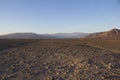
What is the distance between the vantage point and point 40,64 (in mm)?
15000

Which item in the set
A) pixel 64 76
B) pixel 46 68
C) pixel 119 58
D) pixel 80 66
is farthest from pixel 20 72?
pixel 119 58

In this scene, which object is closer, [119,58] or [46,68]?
[46,68]

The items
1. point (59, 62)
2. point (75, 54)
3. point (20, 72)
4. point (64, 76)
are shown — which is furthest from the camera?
point (75, 54)

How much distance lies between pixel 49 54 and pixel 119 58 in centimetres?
523

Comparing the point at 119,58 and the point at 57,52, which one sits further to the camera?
the point at 57,52

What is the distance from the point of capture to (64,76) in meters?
12.5

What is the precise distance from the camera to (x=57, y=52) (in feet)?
61.1

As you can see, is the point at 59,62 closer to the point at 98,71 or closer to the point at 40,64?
the point at 40,64

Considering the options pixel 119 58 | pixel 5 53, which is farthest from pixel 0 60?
Result: pixel 119 58

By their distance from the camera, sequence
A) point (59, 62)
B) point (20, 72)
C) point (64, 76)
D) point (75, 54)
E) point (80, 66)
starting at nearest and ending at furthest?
point (64, 76) → point (20, 72) → point (80, 66) → point (59, 62) → point (75, 54)

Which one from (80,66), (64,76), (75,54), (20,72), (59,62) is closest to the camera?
(64,76)

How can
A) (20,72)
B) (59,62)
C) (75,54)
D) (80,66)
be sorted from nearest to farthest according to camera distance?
1. (20,72)
2. (80,66)
3. (59,62)
4. (75,54)

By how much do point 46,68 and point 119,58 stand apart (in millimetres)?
5420

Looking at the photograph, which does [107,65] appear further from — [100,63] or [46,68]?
[46,68]
